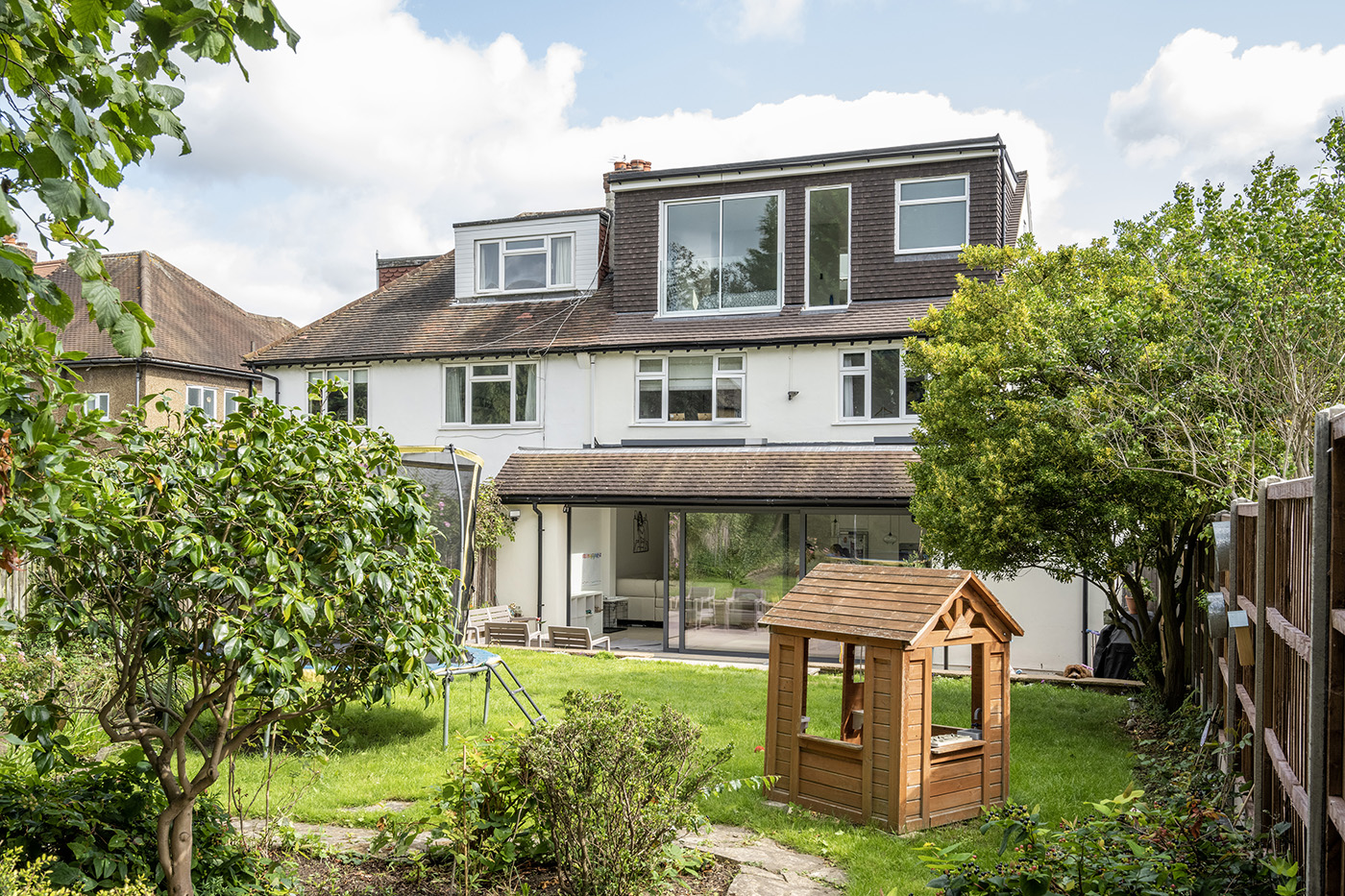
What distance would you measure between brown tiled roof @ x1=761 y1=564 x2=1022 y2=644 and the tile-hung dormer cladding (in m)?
12.1

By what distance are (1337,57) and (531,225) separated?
1632 centimetres

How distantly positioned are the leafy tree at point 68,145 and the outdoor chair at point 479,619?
588 inches

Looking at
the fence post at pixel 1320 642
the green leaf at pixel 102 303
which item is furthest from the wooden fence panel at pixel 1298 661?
the green leaf at pixel 102 303

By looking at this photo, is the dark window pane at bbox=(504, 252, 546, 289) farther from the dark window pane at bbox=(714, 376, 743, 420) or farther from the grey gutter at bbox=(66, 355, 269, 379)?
the grey gutter at bbox=(66, 355, 269, 379)

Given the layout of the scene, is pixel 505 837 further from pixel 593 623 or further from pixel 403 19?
pixel 593 623

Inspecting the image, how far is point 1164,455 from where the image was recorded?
10570 mm

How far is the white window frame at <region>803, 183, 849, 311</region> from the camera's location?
65.4 feet

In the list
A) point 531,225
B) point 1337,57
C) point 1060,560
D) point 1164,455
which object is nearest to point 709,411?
point 531,225

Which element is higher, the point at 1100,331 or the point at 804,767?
the point at 1100,331

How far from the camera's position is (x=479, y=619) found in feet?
59.6

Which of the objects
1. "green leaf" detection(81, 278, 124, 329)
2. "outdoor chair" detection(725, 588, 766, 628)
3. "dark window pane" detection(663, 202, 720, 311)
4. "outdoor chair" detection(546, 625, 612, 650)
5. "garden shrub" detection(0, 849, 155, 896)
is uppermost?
"dark window pane" detection(663, 202, 720, 311)

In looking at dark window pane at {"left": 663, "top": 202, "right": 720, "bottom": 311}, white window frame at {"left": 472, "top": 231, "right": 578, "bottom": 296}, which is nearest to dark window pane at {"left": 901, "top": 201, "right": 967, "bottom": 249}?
dark window pane at {"left": 663, "top": 202, "right": 720, "bottom": 311}

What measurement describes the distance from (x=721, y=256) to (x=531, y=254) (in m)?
5.03

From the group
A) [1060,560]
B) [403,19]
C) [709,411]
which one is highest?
[403,19]
